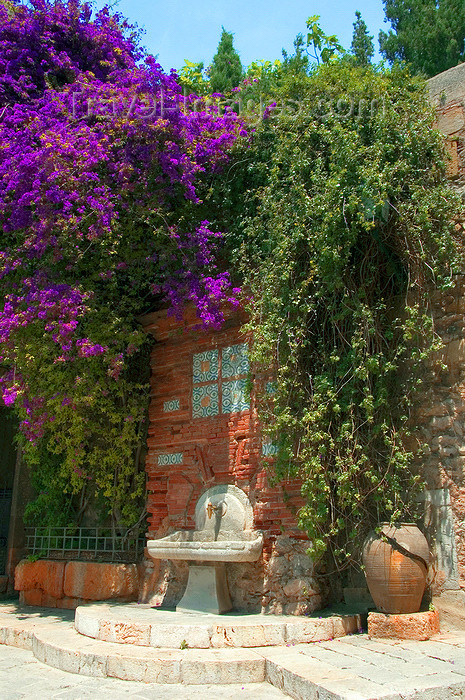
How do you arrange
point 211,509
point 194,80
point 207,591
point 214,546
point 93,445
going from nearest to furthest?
point 214,546
point 207,591
point 211,509
point 93,445
point 194,80

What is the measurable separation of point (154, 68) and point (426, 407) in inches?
189

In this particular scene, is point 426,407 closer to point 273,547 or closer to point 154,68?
point 273,547

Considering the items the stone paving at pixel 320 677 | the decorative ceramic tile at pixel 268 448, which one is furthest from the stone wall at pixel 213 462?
the stone paving at pixel 320 677

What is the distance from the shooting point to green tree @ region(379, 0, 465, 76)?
508 inches

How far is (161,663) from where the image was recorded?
466 cm

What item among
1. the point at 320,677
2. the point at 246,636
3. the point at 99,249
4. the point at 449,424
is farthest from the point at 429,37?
the point at 320,677

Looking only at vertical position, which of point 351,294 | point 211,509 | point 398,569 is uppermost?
point 351,294


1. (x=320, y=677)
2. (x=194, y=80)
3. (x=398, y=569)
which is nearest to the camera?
(x=320, y=677)

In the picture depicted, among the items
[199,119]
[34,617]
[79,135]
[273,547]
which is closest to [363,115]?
[199,119]

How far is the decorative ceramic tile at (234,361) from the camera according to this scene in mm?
6625

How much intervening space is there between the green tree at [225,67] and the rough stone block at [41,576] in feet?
31.2

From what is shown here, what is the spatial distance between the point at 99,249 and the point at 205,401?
76.5 inches

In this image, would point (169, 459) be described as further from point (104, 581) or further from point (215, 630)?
point (215, 630)

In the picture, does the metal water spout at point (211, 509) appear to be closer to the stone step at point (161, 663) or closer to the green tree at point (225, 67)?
the stone step at point (161, 663)
